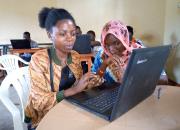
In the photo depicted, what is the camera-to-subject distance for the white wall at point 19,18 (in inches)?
218

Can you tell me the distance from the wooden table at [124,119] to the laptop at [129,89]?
0.03m

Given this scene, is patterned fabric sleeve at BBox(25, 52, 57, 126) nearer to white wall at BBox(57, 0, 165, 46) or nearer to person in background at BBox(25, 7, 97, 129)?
person in background at BBox(25, 7, 97, 129)

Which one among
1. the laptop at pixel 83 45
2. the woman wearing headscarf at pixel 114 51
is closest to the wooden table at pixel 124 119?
the woman wearing headscarf at pixel 114 51

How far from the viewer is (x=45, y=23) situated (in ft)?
4.50

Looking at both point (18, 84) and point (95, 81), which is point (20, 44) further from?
point (95, 81)

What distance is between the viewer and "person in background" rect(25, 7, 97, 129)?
1.20m

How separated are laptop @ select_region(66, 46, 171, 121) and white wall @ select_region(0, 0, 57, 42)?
4.68 meters

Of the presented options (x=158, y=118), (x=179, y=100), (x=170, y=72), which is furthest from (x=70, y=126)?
(x=170, y=72)

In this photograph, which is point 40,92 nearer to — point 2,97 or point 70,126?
point 2,97

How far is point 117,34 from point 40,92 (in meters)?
0.66

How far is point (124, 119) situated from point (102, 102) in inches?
6.4

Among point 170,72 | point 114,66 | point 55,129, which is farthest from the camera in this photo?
point 170,72

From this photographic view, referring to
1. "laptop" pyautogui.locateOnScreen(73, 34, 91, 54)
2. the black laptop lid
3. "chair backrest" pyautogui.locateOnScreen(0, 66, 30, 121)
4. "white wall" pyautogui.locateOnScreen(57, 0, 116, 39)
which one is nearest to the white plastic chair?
"chair backrest" pyautogui.locateOnScreen(0, 66, 30, 121)

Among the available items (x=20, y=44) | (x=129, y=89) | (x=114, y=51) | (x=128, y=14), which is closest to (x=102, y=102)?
(x=129, y=89)
